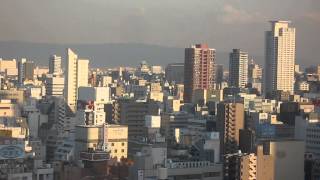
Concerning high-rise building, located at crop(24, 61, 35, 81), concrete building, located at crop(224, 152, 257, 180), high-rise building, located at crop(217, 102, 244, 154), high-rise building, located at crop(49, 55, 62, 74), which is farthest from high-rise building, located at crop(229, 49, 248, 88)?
concrete building, located at crop(224, 152, 257, 180)

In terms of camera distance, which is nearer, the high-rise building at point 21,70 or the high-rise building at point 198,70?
the high-rise building at point 21,70

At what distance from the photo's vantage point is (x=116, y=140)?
11477 mm

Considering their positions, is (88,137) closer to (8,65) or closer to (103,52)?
(103,52)

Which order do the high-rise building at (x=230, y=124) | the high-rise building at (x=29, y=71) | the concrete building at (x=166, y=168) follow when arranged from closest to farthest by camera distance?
1. the concrete building at (x=166, y=168)
2. the high-rise building at (x=230, y=124)
3. the high-rise building at (x=29, y=71)

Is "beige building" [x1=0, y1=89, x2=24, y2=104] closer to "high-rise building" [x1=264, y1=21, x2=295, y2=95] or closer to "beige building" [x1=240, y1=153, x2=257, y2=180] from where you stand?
"high-rise building" [x1=264, y1=21, x2=295, y2=95]

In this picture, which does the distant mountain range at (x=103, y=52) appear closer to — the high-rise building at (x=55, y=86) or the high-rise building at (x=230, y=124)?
the high-rise building at (x=55, y=86)

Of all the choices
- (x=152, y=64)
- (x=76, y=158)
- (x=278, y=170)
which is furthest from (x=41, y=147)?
(x=152, y=64)

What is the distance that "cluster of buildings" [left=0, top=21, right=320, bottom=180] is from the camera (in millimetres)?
9602

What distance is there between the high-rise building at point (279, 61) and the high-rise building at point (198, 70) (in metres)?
1.47

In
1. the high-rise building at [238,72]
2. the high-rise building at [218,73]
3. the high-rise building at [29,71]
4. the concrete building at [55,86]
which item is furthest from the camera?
the high-rise building at [238,72]

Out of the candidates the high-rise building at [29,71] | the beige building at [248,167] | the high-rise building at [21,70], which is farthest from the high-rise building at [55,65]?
the beige building at [248,167]

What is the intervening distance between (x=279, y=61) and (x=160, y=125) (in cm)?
1208

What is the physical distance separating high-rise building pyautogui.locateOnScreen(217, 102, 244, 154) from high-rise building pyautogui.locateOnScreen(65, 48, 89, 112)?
6348 mm

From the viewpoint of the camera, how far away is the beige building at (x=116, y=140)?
11195mm
